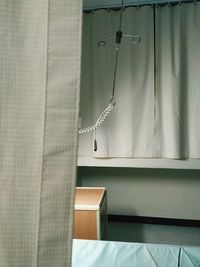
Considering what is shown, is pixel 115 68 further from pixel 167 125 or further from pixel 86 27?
pixel 167 125

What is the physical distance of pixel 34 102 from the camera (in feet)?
1.70

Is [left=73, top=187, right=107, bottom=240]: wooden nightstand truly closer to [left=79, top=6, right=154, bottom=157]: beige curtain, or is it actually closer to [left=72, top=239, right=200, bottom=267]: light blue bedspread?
[left=72, top=239, right=200, bottom=267]: light blue bedspread

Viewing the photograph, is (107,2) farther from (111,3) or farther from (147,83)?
(147,83)

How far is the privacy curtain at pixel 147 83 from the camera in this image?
241 centimetres

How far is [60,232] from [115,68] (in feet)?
7.21

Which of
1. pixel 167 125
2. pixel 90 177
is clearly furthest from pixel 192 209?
pixel 90 177

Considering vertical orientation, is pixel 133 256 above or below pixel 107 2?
below

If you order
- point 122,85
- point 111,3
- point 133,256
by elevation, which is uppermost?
point 111,3

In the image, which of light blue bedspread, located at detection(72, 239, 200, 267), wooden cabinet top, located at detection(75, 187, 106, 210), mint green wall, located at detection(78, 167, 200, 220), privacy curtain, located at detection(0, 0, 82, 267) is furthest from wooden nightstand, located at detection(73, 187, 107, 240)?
privacy curtain, located at detection(0, 0, 82, 267)

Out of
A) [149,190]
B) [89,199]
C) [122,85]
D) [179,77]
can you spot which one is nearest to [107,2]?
[122,85]

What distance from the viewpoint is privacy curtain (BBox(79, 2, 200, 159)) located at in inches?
94.7

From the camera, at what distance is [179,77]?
2.41 m

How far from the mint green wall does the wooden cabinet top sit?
2.06 ft

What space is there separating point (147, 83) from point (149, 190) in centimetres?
118
